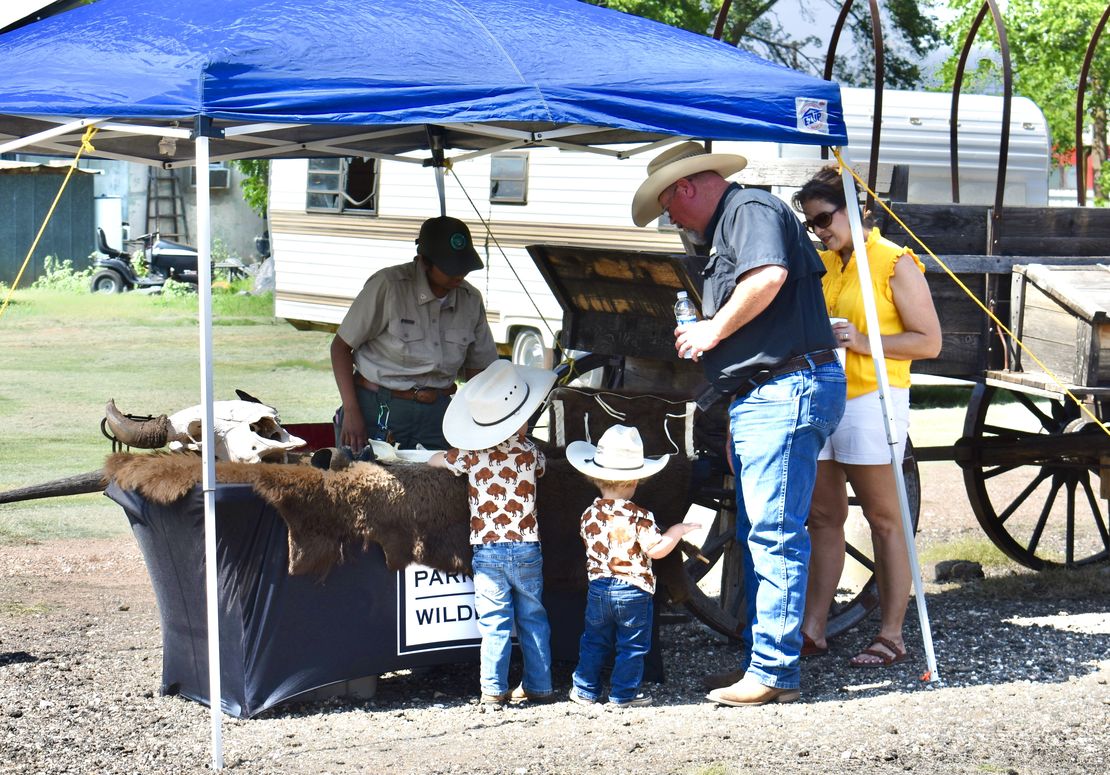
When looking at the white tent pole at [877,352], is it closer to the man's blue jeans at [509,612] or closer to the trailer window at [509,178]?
the man's blue jeans at [509,612]

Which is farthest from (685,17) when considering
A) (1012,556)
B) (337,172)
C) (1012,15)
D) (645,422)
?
(645,422)

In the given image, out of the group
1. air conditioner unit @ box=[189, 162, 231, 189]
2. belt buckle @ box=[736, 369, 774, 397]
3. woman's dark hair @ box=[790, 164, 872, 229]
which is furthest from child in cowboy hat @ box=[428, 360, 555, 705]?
air conditioner unit @ box=[189, 162, 231, 189]

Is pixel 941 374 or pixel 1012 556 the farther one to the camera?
pixel 1012 556

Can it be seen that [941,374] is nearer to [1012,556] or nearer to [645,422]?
[645,422]

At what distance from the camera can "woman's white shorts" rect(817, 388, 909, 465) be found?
5039 mm

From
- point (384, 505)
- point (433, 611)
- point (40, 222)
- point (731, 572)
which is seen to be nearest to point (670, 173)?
point (384, 505)

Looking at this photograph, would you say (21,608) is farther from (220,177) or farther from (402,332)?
(220,177)

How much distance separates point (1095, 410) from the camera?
671 cm

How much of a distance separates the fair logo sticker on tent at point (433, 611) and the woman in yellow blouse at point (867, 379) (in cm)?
140

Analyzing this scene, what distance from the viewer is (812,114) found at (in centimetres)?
466

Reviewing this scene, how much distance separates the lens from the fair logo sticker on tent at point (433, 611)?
4.62 metres

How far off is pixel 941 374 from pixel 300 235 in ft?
36.1

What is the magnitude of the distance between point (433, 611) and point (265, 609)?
22.2 inches

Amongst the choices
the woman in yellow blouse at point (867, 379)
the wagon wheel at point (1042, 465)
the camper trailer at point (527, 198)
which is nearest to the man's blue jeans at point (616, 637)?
the woman in yellow blouse at point (867, 379)
